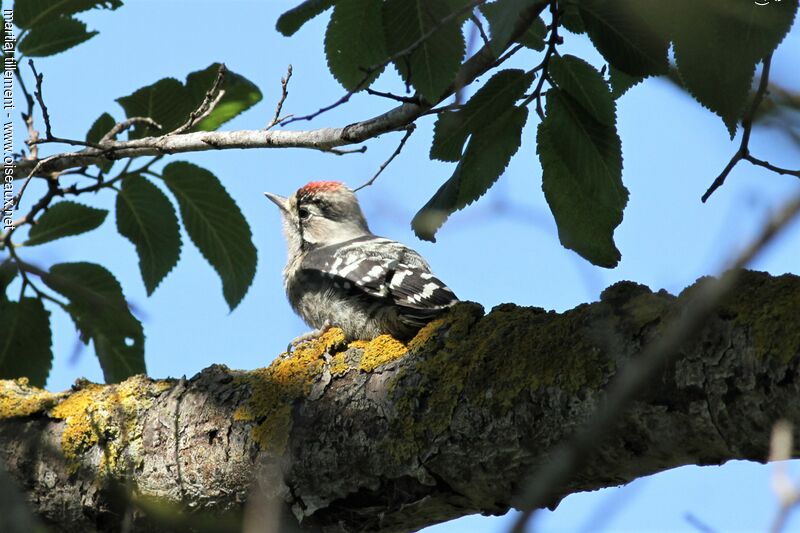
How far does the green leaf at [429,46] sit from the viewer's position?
9.53 feet

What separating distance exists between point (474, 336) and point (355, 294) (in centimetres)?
168

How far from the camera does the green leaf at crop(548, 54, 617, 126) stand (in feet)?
9.55

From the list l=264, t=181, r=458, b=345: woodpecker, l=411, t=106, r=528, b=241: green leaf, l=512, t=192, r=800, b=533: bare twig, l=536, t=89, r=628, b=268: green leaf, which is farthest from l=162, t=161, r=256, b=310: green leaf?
l=512, t=192, r=800, b=533: bare twig

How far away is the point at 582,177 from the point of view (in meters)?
2.99

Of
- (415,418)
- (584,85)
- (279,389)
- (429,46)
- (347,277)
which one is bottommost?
(415,418)

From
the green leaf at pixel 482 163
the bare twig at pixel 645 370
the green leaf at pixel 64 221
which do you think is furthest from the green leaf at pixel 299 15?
the bare twig at pixel 645 370

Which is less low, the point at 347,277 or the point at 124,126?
the point at 124,126

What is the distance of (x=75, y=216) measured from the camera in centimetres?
439

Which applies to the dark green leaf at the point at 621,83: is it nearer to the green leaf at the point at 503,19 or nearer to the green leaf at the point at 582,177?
the green leaf at the point at 582,177

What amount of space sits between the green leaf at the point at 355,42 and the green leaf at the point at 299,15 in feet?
0.21

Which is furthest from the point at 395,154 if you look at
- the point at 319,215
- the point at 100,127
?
the point at 319,215

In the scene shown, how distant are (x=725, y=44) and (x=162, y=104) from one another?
271cm

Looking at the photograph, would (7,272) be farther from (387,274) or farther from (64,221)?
(387,274)

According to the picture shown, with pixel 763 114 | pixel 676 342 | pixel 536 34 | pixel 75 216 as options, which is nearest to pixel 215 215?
pixel 75 216
